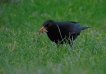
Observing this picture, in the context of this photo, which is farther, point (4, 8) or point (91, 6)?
point (91, 6)

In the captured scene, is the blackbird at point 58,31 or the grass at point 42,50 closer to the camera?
the grass at point 42,50

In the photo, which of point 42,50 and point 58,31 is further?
point 58,31

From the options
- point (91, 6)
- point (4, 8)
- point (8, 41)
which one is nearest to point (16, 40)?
point (8, 41)

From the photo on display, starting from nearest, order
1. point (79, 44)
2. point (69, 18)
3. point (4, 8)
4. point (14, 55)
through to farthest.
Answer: point (14, 55) → point (79, 44) → point (4, 8) → point (69, 18)

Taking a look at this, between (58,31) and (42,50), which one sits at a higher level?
(58,31)

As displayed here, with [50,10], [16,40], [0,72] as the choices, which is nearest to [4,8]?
[50,10]

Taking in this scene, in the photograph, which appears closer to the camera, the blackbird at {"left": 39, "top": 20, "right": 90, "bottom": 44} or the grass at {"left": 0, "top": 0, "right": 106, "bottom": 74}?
the grass at {"left": 0, "top": 0, "right": 106, "bottom": 74}

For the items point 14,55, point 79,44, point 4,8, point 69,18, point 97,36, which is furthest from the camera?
point 69,18

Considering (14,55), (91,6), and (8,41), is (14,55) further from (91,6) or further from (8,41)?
(91,6)

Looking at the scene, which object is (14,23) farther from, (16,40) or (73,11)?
(16,40)
